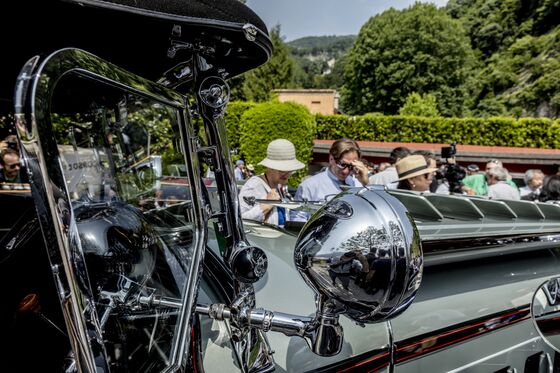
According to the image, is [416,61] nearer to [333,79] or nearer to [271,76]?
[271,76]

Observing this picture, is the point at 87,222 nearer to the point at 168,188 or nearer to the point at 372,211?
the point at 168,188

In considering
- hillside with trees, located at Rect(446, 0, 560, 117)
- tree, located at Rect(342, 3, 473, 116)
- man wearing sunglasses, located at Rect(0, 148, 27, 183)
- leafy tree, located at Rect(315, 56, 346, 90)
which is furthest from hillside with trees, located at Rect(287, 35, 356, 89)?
man wearing sunglasses, located at Rect(0, 148, 27, 183)

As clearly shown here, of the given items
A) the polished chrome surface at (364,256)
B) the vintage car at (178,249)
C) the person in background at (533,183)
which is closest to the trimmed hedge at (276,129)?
the person in background at (533,183)

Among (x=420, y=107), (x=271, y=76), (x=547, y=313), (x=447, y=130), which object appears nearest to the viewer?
(x=547, y=313)

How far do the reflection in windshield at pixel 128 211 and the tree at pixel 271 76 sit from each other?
38614 millimetres

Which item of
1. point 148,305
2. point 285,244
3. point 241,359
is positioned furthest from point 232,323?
point 285,244

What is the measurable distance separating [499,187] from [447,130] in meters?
18.5

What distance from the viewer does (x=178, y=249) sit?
1.28 metres

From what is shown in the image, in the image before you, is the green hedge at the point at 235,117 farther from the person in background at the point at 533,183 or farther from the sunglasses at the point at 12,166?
the sunglasses at the point at 12,166

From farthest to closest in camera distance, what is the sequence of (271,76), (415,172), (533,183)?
(271,76), (533,183), (415,172)

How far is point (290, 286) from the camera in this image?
143 centimetres

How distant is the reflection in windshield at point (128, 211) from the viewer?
0.95 m

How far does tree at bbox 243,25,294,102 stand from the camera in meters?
41.2

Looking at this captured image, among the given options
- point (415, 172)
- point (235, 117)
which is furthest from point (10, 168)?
point (235, 117)
